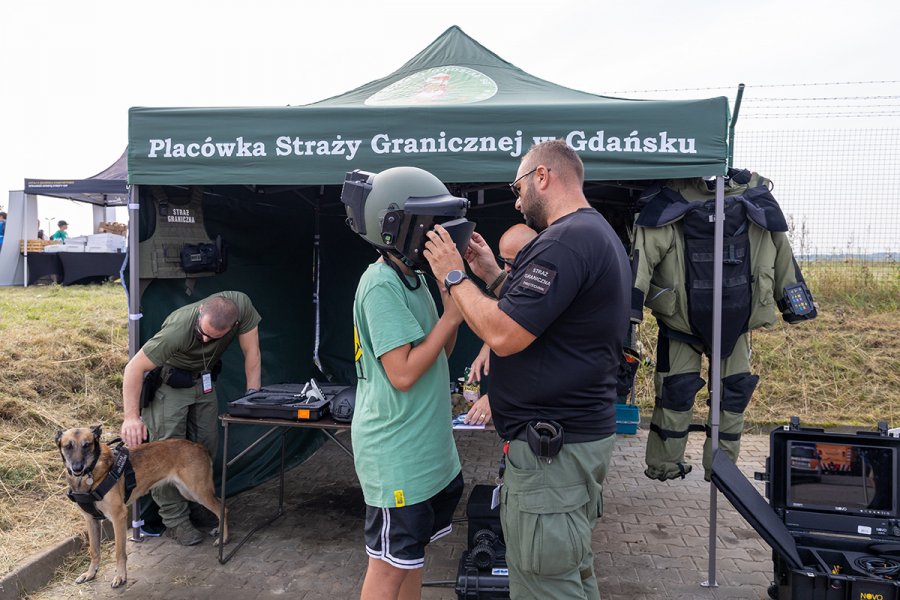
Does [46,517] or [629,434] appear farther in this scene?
[629,434]

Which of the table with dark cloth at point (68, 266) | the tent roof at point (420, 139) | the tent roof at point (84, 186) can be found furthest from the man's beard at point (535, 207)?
the table with dark cloth at point (68, 266)

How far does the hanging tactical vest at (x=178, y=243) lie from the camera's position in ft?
12.6

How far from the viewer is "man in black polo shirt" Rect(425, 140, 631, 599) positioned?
170 cm

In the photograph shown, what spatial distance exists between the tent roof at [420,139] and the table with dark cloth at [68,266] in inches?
462

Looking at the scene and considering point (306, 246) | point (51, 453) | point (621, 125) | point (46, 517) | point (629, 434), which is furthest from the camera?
point (629, 434)

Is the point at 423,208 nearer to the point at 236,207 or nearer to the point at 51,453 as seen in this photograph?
the point at 236,207

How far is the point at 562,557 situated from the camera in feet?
5.85

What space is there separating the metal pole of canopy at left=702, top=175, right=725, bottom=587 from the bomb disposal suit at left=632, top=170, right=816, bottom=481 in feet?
0.25

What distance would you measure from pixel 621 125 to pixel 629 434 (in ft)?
12.7

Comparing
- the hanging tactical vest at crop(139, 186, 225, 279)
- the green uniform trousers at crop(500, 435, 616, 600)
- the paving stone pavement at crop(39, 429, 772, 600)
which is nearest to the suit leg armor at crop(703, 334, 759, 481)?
the paving stone pavement at crop(39, 429, 772, 600)

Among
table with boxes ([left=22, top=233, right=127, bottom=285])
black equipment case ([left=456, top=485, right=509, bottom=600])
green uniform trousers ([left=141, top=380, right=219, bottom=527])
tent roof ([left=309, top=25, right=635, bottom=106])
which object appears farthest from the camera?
table with boxes ([left=22, top=233, right=127, bottom=285])

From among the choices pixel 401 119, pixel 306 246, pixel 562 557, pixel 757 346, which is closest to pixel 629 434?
pixel 757 346

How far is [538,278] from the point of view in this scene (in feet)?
5.55

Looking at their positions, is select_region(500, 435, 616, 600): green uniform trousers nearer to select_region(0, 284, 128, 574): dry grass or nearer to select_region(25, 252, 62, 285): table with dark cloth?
select_region(0, 284, 128, 574): dry grass
